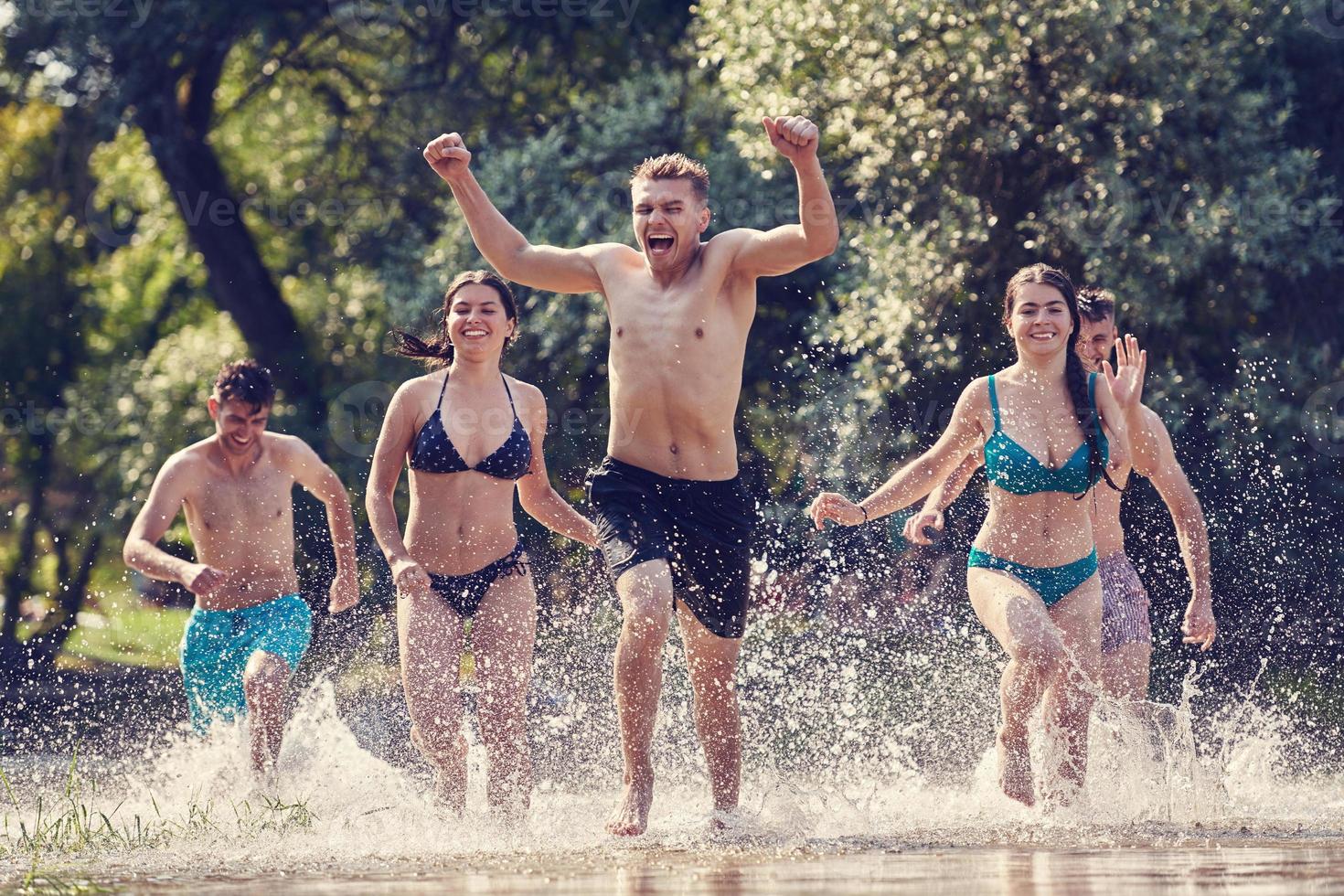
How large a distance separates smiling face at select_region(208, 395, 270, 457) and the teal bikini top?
273 cm

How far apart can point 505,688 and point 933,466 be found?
170 cm

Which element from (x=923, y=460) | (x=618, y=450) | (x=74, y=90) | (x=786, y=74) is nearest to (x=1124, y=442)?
(x=923, y=460)

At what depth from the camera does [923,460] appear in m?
6.87

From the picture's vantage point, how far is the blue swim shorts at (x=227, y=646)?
7.28m

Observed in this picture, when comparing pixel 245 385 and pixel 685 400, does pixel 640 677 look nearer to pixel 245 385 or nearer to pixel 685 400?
pixel 685 400

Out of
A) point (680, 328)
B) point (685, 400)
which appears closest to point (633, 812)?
point (685, 400)

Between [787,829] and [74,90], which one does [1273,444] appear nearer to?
[787,829]

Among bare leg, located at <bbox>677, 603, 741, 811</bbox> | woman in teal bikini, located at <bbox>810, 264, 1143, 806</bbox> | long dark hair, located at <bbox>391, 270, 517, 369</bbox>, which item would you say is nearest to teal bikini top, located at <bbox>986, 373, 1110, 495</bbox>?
woman in teal bikini, located at <bbox>810, 264, 1143, 806</bbox>

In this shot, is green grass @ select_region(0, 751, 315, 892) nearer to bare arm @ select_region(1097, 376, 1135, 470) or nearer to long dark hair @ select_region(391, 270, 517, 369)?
long dark hair @ select_region(391, 270, 517, 369)

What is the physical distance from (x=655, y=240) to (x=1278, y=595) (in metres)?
6.66

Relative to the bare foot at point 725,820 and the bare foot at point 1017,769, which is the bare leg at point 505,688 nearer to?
the bare foot at point 725,820

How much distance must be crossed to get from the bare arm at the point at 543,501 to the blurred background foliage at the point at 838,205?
4.41 meters

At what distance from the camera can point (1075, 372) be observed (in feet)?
22.2

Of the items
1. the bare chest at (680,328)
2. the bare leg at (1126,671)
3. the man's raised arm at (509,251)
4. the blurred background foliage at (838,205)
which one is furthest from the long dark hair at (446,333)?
the blurred background foliage at (838,205)
